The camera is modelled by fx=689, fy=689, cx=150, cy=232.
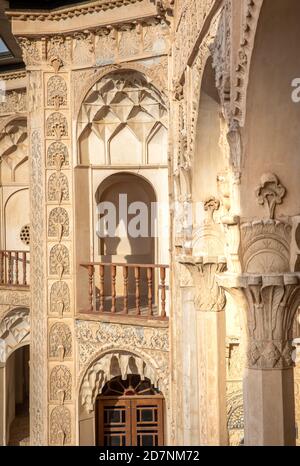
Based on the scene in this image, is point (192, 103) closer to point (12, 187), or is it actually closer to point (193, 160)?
point (193, 160)

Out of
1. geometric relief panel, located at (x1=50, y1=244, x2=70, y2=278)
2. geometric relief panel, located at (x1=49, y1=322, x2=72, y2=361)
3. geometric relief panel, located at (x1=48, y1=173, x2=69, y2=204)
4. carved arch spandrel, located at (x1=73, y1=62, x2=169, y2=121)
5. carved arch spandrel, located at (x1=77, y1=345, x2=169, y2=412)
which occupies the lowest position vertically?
carved arch spandrel, located at (x1=77, y1=345, x2=169, y2=412)

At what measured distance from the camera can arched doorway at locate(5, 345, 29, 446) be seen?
12633 mm

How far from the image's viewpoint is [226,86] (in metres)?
3.63

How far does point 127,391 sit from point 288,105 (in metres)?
7.20

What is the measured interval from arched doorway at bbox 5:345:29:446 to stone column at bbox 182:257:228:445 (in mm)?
7346

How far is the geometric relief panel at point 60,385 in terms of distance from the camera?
9.12 meters

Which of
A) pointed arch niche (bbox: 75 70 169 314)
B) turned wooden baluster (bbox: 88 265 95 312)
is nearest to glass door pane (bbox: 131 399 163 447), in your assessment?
turned wooden baluster (bbox: 88 265 95 312)

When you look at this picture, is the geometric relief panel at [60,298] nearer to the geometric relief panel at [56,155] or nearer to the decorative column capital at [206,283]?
the geometric relief panel at [56,155]

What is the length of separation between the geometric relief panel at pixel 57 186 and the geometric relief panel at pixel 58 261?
630mm

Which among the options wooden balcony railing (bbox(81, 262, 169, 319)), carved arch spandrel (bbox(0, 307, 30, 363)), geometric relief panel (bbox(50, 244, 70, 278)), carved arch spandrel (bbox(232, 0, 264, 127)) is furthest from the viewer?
carved arch spandrel (bbox(0, 307, 30, 363))

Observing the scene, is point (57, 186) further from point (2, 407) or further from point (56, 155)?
point (2, 407)

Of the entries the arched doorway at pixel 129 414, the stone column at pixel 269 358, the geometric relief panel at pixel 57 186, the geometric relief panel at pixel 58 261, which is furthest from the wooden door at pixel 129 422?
the stone column at pixel 269 358

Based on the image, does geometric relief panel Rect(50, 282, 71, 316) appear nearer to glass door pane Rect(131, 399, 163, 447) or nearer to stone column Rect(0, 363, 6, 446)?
glass door pane Rect(131, 399, 163, 447)

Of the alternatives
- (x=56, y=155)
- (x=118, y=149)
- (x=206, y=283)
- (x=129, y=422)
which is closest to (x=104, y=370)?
(x=129, y=422)
